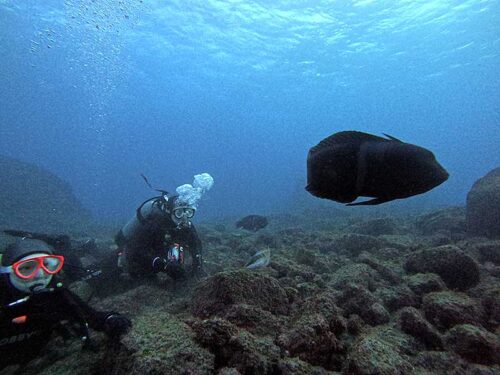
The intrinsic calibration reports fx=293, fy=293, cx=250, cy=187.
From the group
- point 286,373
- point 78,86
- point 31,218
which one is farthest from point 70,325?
point 78,86

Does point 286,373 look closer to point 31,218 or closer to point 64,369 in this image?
point 64,369

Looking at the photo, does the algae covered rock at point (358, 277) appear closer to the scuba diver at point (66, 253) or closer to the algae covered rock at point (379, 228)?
the scuba diver at point (66, 253)

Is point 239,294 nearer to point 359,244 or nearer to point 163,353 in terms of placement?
point 163,353

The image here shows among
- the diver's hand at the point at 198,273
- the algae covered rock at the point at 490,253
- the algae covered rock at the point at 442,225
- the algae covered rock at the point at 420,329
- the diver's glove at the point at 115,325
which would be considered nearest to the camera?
the algae covered rock at the point at 420,329

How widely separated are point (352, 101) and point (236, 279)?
78.6 metres

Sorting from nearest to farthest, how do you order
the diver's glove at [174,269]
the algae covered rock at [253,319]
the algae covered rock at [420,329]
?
the algae covered rock at [420,329] → the algae covered rock at [253,319] → the diver's glove at [174,269]

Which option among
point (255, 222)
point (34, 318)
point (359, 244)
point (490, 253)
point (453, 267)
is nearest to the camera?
point (34, 318)

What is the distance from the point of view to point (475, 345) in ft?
7.51

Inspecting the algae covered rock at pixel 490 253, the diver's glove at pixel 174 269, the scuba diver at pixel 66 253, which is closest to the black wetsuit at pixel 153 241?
the diver's glove at pixel 174 269

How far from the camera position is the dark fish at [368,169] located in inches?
51.3

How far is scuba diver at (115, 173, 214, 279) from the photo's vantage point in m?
5.57

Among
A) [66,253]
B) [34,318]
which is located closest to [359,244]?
[34,318]

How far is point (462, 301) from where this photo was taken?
113 inches

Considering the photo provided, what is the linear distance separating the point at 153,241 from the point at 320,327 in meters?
4.38
